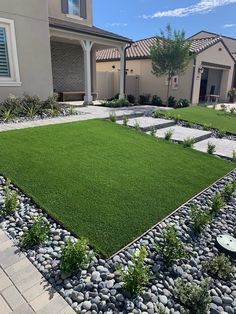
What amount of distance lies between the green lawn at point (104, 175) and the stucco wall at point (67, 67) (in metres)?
8.30

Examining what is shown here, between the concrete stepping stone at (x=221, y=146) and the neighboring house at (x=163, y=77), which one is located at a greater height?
the neighboring house at (x=163, y=77)

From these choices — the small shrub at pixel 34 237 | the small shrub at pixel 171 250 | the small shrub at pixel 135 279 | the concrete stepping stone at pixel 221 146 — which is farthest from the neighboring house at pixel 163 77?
the small shrub at pixel 135 279

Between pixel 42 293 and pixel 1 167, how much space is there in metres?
2.80

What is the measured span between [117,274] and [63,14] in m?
14.3

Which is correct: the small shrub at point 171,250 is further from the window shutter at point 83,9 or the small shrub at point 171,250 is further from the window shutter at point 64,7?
the window shutter at point 83,9

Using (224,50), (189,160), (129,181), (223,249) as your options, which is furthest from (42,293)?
(224,50)

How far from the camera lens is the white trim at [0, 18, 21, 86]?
7.78 metres

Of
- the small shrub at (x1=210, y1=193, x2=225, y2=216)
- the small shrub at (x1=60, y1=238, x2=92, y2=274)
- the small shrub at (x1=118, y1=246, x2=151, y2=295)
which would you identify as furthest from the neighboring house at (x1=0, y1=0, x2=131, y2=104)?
the small shrub at (x1=118, y1=246, x2=151, y2=295)

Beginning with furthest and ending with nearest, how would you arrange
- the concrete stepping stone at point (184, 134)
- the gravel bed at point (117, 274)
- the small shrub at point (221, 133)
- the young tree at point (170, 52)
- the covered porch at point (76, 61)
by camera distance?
the young tree at point (170, 52) → the covered porch at point (76, 61) → the small shrub at point (221, 133) → the concrete stepping stone at point (184, 134) → the gravel bed at point (117, 274)

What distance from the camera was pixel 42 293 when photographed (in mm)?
2082

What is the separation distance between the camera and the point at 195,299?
6.73ft

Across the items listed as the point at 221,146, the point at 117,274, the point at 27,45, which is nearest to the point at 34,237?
the point at 117,274

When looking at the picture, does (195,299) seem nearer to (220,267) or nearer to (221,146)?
(220,267)

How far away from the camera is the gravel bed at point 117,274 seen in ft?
6.83
